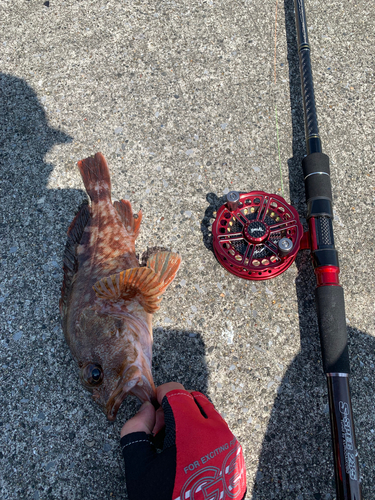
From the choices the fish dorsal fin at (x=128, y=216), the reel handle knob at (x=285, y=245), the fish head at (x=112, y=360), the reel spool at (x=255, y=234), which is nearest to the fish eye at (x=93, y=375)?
the fish head at (x=112, y=360)

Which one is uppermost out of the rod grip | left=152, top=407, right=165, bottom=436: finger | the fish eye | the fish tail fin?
the fish tail fin

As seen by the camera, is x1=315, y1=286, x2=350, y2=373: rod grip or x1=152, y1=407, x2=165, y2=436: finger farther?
x1=315, y1=286, x2=350, y2=373: rod grip

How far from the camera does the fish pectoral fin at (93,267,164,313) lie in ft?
6.41

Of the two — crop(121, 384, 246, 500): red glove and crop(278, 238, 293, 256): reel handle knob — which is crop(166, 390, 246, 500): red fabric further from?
crop(278, 238, 293, 256): reel handle knob

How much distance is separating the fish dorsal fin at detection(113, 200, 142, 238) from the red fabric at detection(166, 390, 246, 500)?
1.19 m

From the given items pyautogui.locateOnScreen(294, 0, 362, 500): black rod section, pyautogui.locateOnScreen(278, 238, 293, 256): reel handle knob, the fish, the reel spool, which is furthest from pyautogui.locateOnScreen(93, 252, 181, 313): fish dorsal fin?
pyautogui.locateOnScreen(294, 0, 362, 500): black rod section

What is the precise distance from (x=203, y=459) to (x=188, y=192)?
6.20 feet

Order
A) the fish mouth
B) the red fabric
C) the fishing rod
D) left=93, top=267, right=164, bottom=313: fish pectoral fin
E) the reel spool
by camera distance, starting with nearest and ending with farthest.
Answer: the red fabric < the fish mouth < left=93, top=267, right=164, bottom=313: fish pectoral fin < the fishing rod < the reel spool

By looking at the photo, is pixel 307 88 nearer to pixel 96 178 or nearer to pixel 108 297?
pixel 96 178

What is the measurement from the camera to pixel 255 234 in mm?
2398

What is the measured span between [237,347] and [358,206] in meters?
1.54

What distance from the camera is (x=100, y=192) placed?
250 cm

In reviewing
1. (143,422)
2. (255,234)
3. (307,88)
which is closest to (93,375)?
(143,422)

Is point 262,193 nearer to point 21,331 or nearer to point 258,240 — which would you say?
point 258,240
